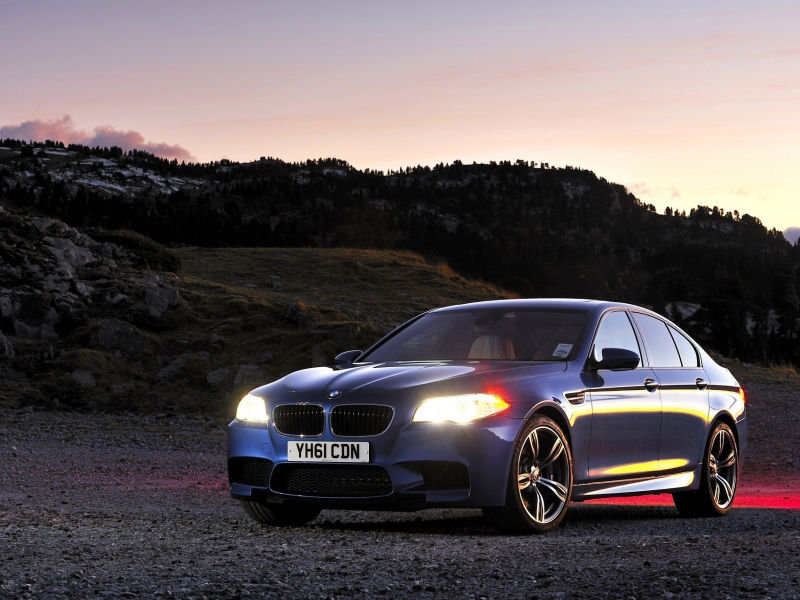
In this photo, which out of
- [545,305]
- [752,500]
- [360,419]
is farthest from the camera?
[752,500]

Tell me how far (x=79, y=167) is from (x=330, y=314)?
14128 cm

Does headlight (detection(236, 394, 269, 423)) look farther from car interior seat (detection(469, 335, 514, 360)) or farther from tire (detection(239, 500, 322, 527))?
car interior seat (detection(469, 335, 514, 360))

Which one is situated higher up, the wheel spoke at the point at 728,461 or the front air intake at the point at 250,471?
the front air intake at the point at 250,471

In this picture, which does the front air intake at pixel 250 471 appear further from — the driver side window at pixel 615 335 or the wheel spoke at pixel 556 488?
the driver side window at pixel 615 335

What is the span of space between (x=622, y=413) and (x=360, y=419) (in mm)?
2124

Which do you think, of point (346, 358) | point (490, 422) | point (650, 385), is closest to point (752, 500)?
point (650, 385)

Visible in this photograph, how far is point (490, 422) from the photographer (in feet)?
20.6

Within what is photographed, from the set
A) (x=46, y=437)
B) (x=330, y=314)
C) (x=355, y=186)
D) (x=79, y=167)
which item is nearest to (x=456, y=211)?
(x=355, y=186)

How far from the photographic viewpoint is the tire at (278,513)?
7195 mm

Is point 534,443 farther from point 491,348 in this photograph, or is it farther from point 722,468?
point 722,468

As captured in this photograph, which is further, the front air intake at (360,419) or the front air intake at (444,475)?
the front air intake at (360,419)

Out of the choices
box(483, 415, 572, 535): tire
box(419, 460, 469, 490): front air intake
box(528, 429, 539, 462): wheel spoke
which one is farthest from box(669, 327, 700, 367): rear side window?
box(419, 460, 469, 490): front air intake

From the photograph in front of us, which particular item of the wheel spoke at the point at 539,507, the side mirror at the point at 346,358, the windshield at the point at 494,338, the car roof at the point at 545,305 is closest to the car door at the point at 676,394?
the car roof at the point at 545,305

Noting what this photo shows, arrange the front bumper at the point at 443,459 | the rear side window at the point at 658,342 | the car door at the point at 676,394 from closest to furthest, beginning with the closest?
1. the front bumper at the point at 443,459
2. the car door at the point at 676,394
3. the rear side window at the point at 658,342
